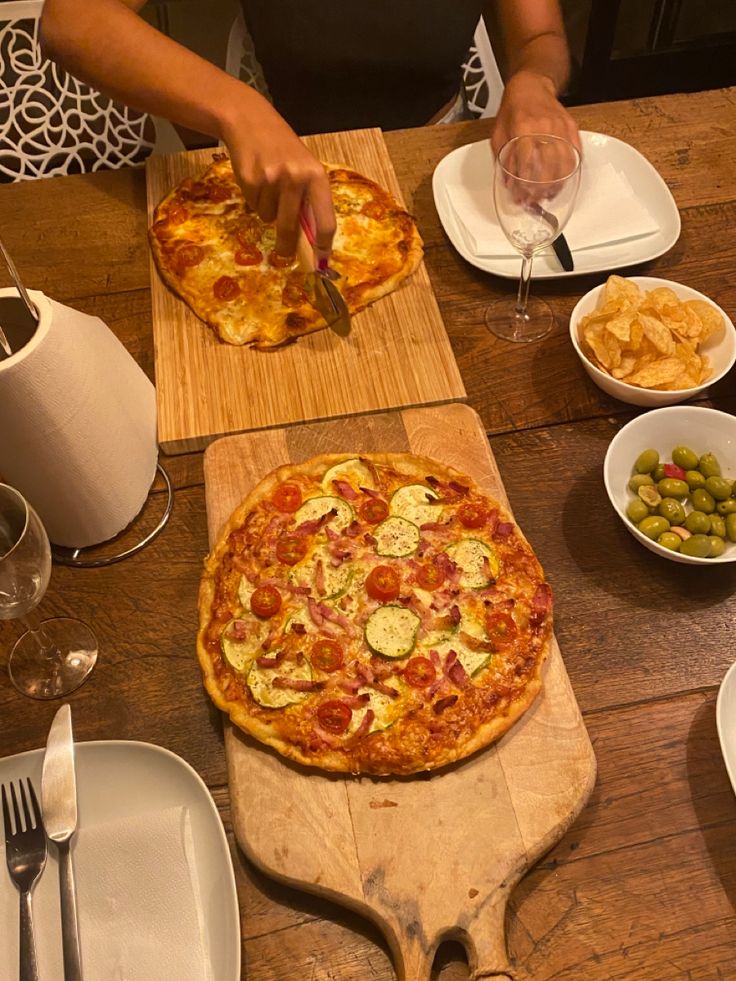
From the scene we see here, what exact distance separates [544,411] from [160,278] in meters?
1.27

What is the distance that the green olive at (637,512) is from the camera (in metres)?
2.01

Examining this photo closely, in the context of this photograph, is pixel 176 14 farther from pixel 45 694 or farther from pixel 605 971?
pixel 605 971

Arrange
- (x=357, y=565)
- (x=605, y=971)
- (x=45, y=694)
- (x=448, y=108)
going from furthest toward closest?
(x=448, y=108) → (x=357, y=565) → (x=45, y=694) → (x=605, y=971)

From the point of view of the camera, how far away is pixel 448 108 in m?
3.54

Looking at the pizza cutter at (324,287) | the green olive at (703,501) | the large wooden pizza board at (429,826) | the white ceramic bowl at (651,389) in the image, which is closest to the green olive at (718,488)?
the green olive at (703,501)

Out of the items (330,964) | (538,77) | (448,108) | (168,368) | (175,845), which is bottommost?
(330,964)

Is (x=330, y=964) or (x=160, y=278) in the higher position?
(x=160, y=278)

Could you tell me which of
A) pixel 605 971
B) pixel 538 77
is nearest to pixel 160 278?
pixel 538 77

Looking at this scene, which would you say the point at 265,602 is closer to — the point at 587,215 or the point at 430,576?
the point at 430,576

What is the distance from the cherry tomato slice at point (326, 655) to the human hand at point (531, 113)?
1731mm

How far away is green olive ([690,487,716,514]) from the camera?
201cm

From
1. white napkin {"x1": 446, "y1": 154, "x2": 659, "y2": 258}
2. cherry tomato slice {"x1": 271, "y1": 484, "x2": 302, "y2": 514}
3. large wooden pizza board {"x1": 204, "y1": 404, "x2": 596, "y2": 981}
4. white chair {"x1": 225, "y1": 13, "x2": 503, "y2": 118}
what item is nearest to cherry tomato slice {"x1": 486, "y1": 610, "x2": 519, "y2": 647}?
large wooden pizza board {"x1": 204, "y1": 404, "x2": 596, "y2": 981}

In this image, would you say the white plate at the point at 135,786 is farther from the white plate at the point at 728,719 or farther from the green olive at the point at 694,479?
the green olive at the point at 694,479

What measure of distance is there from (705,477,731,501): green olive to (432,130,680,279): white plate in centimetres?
87
